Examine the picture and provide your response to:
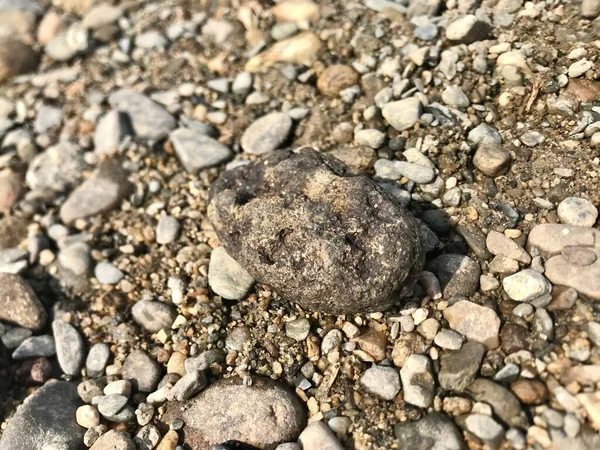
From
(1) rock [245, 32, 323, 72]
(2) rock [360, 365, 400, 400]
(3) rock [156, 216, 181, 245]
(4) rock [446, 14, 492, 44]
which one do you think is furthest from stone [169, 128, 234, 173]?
(2) rock [360, 365, 400, 400]

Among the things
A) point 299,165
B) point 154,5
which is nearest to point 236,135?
point 299,165

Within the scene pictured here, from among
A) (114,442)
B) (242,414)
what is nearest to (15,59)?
(114,442)

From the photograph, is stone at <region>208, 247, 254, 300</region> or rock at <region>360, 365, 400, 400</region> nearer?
rock at <region>360, 365, 400, 400</region>

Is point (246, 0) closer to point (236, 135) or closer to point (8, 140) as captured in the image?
point (236, 135)

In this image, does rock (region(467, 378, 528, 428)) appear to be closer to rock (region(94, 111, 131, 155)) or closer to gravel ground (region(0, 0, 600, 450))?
gravel ground (region(0, 0, 600, 450))

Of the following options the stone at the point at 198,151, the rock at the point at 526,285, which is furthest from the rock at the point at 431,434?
the stone at the point at 198,151
